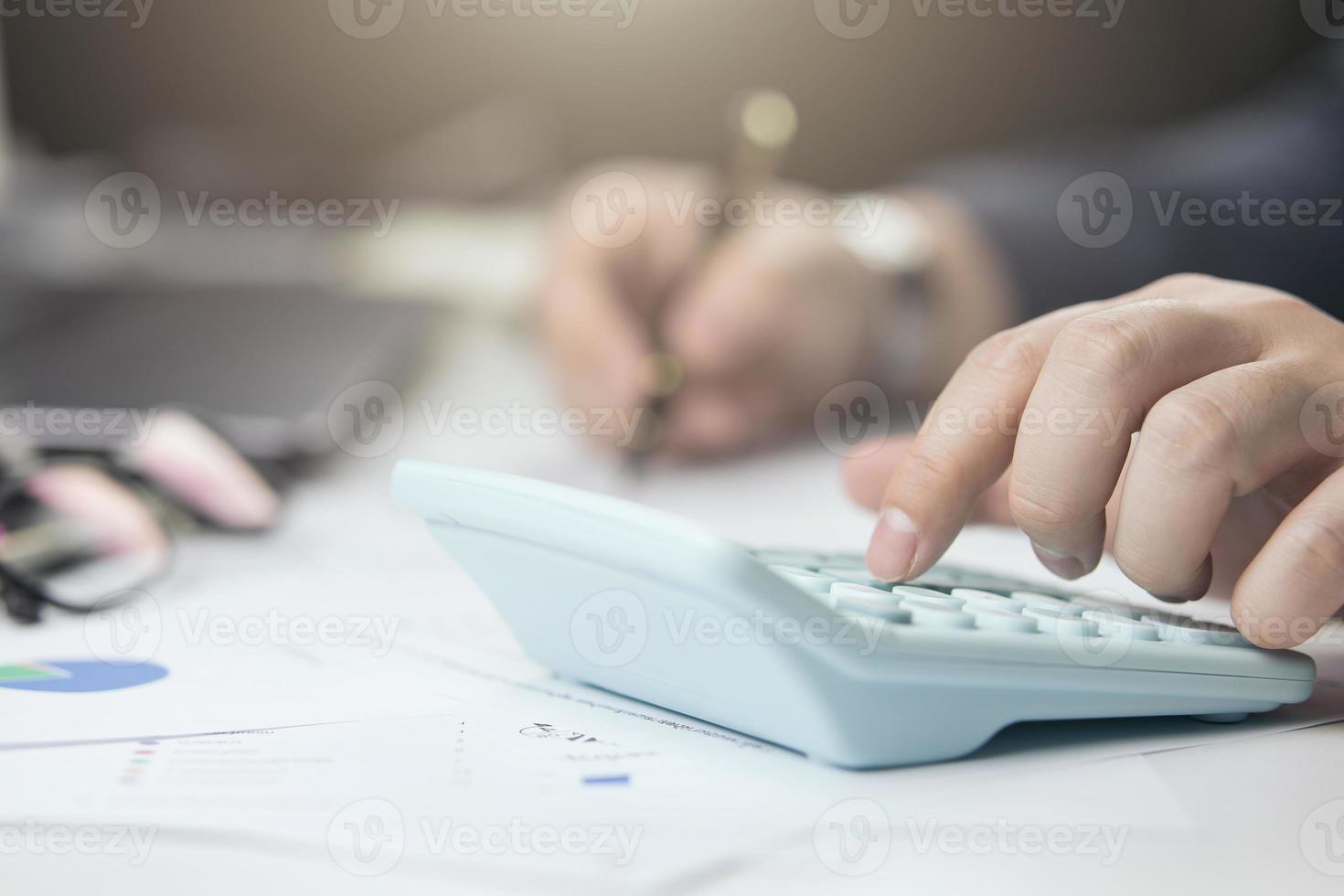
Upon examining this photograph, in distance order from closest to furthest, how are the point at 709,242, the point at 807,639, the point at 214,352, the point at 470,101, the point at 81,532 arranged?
the point at 807,639 → the point at 81,532 → the point at 214,352 → the point at 709,242 → the point at 470,101

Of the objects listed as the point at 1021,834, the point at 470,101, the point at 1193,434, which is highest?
the point at 470,101

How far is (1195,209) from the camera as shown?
2.97 feet

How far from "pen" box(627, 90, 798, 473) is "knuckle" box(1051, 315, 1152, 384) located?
0.38 meters

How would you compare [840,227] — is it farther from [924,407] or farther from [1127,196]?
[1127,196]

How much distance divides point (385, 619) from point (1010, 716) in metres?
0.24

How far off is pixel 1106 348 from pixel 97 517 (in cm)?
43

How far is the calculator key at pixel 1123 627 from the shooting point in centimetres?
28

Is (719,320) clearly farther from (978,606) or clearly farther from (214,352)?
(978,606)

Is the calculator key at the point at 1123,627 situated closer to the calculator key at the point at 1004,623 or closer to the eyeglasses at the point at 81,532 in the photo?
the calculator key at the point at 1004,623

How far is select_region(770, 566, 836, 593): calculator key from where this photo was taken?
28cm

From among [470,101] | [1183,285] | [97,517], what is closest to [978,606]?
[1183,285]

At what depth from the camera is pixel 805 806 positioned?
0.82 ft

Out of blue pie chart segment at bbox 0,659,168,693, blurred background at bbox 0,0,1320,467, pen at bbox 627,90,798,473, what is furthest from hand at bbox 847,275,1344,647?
blurred background at bbox 0,0,1320,467

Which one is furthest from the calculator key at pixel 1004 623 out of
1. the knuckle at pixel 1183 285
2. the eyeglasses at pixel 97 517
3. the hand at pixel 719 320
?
the hand at pixel 719 320
